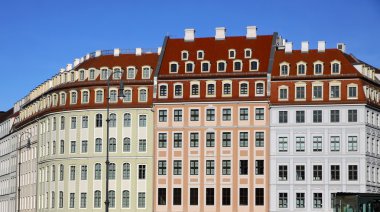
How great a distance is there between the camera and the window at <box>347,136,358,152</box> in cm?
12381

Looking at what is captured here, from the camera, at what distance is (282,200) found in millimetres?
124875

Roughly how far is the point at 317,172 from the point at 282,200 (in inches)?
219

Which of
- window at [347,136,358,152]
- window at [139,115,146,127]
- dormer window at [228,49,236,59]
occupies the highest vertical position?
dormer window at [228,49,236,59]

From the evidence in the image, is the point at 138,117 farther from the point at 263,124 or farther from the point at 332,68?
the point at 332,68

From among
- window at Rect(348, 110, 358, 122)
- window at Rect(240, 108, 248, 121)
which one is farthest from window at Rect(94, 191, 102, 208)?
window at Rect(348, 110, 358, 122)

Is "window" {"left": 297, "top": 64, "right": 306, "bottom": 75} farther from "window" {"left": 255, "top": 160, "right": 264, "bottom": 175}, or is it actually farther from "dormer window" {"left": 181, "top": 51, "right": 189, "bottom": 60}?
"dormer window" {"left": 181, "top": 51, "right": 189, "bottom": 60}

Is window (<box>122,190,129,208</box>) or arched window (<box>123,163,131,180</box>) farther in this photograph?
arched window (<box>123,163,131,180</box>)

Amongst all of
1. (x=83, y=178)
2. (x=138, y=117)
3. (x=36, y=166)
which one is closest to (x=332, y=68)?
(x=138, y=117)

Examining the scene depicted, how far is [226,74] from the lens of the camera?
128 meters

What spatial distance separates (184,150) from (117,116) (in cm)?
1080

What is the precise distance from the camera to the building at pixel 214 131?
126625 mm

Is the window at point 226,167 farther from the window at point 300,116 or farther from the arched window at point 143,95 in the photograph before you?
the arched window at point 143,95

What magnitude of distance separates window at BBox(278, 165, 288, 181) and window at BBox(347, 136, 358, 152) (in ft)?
27.1

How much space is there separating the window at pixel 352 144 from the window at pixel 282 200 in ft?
32.1
